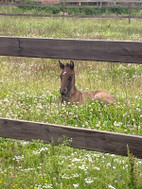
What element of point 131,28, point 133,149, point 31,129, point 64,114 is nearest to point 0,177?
point 31,129

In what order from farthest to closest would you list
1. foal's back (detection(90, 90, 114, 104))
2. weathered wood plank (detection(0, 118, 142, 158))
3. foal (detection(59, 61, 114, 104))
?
1. foal (detection(59, 61, 114, 104))
2. foal's back (detection(90, 90, 114, 104))
3. weathered wood plank (detection(0, 118, 142, 158))

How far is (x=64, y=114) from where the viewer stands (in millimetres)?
6410

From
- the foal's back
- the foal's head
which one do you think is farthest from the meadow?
the foal's head

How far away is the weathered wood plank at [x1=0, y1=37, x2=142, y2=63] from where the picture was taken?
4.05 metres

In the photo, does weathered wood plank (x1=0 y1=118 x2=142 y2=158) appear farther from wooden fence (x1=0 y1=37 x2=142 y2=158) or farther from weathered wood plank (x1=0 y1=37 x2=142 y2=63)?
weathered wood plank (x1=0 y1=37 x2=142 y2=63)

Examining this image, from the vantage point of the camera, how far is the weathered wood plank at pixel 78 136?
398 cm

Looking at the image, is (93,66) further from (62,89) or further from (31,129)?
(31,129)

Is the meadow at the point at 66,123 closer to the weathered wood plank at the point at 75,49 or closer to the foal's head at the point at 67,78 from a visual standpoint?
the foal's head at the point at 67,78

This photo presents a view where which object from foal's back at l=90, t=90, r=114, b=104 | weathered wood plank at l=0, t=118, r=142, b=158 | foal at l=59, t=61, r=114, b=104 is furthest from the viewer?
foal at l=59, t=61, r=114, b=104

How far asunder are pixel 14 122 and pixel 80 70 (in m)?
7.18

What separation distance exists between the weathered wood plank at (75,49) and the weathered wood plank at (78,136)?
2.48ft

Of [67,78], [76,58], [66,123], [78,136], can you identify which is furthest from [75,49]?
[67,78]

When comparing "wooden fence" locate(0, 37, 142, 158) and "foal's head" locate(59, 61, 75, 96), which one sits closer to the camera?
"wooden fence" locate(0, 37, 142, 158)

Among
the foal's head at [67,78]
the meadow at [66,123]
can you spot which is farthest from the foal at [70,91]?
the meadow at [66,123]
